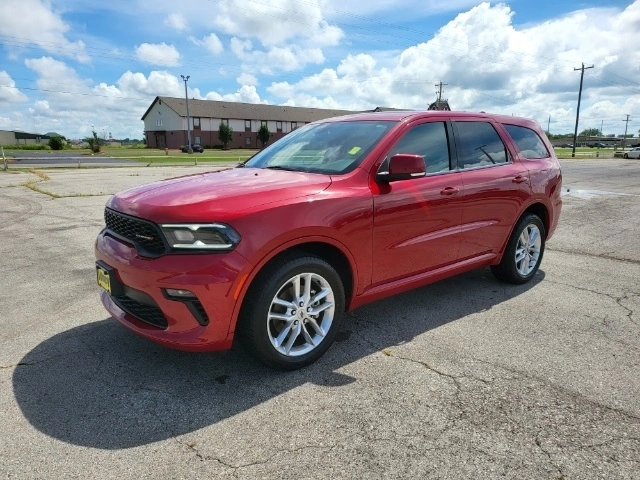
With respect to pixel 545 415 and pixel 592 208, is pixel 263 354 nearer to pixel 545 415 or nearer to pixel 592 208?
pixel 545 415

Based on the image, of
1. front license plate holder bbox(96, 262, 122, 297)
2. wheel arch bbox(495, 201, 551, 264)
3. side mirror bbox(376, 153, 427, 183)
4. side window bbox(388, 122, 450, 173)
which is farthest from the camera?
wheel arch bbox(495, 201, 551, 264)

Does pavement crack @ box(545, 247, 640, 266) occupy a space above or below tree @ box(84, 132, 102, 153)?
below

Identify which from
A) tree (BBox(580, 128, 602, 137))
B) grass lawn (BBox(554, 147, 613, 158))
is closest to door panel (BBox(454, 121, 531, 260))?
grass lawn (BBox(554, 147, 613, 158))

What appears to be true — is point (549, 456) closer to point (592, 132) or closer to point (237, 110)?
point (237, 110)

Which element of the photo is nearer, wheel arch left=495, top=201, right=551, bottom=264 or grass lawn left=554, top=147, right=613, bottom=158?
wheel arch left=495, top=201, right=551, bottom=264

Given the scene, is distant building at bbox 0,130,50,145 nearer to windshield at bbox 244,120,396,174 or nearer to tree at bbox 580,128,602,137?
windshield at bbox 244,120,396,174

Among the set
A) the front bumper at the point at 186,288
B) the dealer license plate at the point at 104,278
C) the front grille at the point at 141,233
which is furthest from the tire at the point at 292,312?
the dealer license plate at the point at 104,278

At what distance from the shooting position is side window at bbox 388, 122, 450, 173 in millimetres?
3678

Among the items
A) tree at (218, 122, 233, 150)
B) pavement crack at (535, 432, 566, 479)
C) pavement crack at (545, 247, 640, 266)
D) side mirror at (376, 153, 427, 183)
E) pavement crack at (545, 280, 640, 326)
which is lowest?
pavement crack at (535, 432, 566, 479)

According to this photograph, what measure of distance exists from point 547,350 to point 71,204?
1048 centimetres

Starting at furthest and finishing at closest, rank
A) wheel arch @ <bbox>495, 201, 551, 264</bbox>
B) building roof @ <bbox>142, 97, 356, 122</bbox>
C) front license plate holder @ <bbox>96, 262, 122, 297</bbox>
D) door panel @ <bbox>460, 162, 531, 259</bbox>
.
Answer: building roof @ <bbox>142, 97, 356, 122</bbox>
wheel arch @ <bbox>495, 201, 551, 264</bbox>
door panel @ <bbox>460, 162, 531, 259</bbox>
front license plate holder @ <bbox>96, 262, 122, 297</bbox>

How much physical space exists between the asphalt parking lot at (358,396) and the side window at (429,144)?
1.37 m

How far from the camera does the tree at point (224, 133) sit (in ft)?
228

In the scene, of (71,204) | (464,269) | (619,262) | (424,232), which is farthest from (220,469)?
(71,204)
